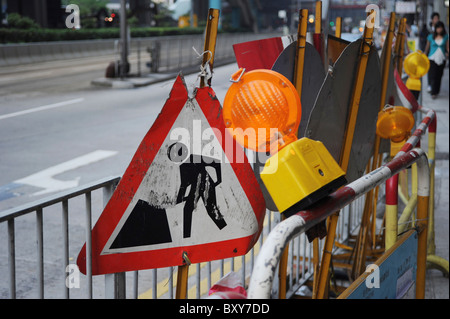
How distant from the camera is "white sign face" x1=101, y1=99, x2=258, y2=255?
2.23 m

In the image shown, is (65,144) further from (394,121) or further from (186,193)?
(186,193)

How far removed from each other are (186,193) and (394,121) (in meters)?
1.54

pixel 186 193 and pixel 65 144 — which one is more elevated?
pixel 186 193

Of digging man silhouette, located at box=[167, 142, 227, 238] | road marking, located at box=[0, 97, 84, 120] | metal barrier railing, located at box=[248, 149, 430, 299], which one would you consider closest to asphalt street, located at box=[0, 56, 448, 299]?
road marking, located at box=[0, 97, 84, 120]

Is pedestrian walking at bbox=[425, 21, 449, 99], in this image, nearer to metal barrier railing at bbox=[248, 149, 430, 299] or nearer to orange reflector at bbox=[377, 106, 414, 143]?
orange reflector at bbox=[377, 106, 414, 143]

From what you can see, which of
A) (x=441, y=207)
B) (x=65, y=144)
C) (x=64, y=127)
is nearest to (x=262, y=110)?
(x=441, y=207)

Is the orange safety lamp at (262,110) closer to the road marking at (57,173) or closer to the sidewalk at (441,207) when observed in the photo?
the sidewalk at (441,207)

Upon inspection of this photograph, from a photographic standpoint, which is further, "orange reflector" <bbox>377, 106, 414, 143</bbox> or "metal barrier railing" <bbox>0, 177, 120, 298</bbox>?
"orange reflector" <bbox>377, 106, 414, 143</bbox>

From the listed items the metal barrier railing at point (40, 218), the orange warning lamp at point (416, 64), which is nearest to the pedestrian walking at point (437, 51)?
the orange warning lamp at point (416, 64)

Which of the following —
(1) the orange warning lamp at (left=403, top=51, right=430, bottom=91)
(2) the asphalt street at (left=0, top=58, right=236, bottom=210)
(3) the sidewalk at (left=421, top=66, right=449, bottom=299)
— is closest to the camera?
(3) the sidewalk at (left=421, top=66, right=449, bottom=299)

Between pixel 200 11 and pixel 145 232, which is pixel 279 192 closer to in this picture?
pixel 145 232

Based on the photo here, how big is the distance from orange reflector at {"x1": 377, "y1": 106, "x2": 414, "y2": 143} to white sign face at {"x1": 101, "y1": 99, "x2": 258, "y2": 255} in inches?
54.5

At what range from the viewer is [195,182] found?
2.24 meters

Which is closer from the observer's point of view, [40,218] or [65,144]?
[40,218]
